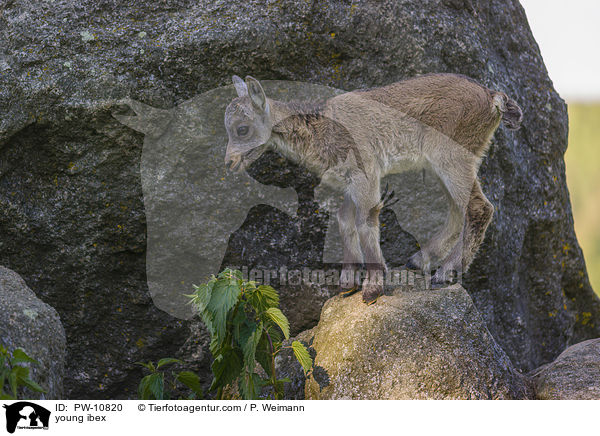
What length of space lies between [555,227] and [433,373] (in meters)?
3.42

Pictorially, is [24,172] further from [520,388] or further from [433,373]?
[520,388]

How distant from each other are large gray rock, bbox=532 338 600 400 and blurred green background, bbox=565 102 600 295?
9720mm

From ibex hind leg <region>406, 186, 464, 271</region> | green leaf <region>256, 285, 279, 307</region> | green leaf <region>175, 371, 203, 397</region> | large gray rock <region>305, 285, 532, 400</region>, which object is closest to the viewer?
large gray rock <region>305, 285, 532, 400</region>

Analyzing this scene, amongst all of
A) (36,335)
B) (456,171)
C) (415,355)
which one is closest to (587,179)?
(456,171)

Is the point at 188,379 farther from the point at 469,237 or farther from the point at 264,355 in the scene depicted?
the point at 469,237

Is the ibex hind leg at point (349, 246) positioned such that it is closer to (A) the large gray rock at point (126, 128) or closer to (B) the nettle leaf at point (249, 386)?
(A) the large gray rock at point (126, 128)

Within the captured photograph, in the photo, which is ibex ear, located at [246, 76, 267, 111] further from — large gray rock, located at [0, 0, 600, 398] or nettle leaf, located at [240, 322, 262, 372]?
nettle leaf, located at [240, 322, 262, 372]

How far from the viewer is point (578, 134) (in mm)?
15859

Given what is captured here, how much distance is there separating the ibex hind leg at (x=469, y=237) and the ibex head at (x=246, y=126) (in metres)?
2.13

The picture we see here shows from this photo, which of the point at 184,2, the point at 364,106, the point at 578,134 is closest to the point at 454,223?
the point at 364,106

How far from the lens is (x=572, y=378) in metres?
5.54

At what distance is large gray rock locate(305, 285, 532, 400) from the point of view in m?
5.13
